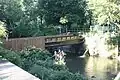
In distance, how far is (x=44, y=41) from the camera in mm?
22203

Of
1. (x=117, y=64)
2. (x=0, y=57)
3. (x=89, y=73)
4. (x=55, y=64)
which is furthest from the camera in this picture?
(x=117, y=64)

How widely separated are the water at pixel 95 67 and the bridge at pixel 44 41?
215 centimetres

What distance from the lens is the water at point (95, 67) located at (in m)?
17.5

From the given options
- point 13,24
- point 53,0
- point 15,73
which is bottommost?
point 15,73

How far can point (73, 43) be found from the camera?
2642 centimetres

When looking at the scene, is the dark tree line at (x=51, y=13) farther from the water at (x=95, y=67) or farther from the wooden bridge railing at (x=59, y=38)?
the water at (x=95, y=67)

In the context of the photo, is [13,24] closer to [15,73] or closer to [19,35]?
[19,35]

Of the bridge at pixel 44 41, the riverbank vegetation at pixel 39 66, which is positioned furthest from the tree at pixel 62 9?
the riverbank vegetation at pixel 39 66

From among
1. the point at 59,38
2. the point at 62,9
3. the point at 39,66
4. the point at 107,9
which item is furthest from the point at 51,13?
the point at 39,66

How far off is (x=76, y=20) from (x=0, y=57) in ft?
55.3

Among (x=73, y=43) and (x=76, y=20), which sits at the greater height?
(x=76, y=20)

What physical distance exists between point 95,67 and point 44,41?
4622 millimetres

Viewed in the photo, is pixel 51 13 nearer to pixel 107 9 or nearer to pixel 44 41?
pixel 107 9

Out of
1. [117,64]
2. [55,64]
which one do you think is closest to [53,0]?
[117,64]
